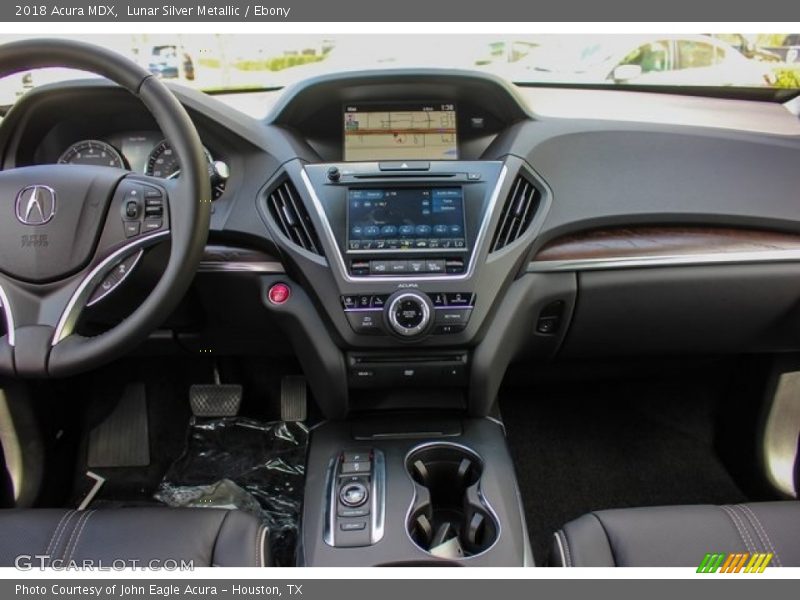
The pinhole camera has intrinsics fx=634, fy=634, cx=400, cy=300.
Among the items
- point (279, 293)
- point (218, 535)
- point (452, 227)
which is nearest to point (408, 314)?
point (452, 227)

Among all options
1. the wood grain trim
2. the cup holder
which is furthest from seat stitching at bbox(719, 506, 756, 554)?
the wood grain trim

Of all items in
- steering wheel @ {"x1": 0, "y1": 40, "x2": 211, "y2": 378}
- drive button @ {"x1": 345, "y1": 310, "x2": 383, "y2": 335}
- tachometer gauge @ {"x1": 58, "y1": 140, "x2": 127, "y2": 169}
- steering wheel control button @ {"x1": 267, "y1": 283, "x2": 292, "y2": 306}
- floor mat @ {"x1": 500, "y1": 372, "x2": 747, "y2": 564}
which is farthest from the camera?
floor mat @ {"x1": 500, "y1": 372, "x2": 747, "y2": 564}

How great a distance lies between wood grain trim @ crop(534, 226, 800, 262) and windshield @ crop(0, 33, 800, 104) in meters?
0.47

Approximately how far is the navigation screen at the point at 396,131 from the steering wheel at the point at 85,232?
18.9 inches

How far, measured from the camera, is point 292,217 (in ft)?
4.72

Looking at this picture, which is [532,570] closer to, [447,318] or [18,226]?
[447,318]

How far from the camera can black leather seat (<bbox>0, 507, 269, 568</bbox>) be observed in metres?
1.18

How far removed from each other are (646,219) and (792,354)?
2.41ft

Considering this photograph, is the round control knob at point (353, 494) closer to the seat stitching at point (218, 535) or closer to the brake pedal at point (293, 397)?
the seat stitching at point (218, 535)

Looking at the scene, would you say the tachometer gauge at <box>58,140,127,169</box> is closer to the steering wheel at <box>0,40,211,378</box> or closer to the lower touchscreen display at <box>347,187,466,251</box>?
the steering wheel at <box>0,40,211,378</box>

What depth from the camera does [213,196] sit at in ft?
4.96

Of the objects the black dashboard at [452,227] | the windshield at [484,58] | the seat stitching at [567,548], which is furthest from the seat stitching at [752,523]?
the windshield at [484,58]

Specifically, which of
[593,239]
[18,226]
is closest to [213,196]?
[18,226]

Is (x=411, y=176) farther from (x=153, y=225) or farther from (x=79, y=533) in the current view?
(x=79, y=533)
